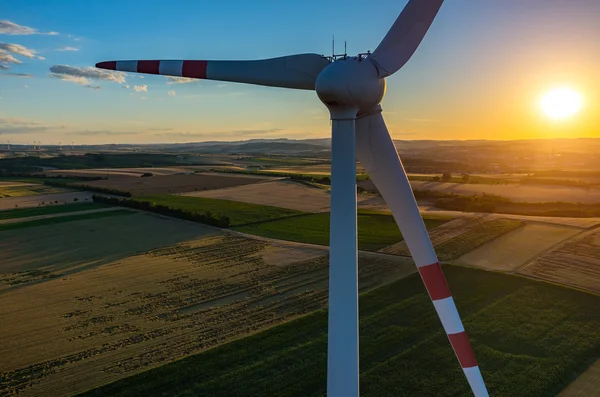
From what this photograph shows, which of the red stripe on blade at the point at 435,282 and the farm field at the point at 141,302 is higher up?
the red stripe on blade at the point at 435,282

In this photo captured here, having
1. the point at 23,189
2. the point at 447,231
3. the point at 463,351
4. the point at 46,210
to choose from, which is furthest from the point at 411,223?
the point at 23,189

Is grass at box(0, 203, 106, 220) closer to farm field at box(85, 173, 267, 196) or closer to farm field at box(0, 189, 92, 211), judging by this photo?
farm field at box(0, 189, 92, 211)

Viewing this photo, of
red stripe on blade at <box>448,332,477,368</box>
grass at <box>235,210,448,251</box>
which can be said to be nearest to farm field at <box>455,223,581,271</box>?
grass at <box>235,210,448,251</box>

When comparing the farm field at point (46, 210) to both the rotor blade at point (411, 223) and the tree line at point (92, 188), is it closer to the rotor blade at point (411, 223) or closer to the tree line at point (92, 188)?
the tree line at point (92, 188)

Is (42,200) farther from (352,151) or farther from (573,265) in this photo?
(352,151)

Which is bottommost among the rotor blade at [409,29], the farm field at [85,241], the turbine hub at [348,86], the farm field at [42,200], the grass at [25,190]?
the farm field at [85,241]

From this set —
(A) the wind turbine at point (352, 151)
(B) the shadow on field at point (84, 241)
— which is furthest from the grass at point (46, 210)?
(A) the wind turbine at point (352, 151)
